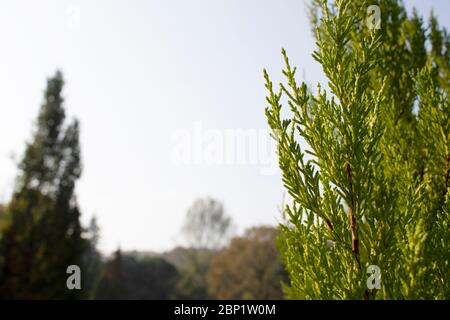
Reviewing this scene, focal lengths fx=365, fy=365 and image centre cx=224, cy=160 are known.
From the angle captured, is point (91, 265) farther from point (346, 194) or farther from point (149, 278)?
point (346, 194)

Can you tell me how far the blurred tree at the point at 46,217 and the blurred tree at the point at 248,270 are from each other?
19058mm

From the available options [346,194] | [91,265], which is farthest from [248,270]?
[346,194]

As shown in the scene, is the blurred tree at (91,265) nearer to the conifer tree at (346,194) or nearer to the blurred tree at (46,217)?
the blurred tree at (46,217)

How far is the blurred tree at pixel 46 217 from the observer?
21.5 metres

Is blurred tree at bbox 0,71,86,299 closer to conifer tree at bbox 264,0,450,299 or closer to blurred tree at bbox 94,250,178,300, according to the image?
blurred tree at bbox 94,250,178,300

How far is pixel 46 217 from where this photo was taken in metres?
24.2

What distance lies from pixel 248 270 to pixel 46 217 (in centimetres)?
2304

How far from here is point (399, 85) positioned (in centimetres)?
602

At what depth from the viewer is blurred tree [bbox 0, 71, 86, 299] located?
70.5 feet

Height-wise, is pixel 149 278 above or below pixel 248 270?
below

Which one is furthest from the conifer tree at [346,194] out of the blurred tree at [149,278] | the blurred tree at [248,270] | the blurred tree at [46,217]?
the blurred tree at [149,278]

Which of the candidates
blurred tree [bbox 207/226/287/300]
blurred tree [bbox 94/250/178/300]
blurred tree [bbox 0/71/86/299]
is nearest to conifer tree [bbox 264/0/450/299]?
blurred tree [bbox 0/71/86/299]
